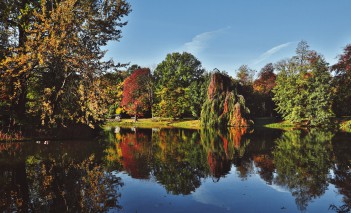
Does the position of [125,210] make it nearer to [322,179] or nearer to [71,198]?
[71,198]

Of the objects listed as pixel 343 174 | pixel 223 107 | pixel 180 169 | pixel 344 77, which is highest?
pixel 344 77

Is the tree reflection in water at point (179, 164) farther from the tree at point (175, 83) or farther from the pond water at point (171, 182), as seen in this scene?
the tree at point (175, 83)

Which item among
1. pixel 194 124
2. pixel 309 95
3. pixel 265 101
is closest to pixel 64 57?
Result: pixel 194 124

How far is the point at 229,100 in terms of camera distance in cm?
3791

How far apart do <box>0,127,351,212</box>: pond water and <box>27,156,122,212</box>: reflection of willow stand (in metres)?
0.02

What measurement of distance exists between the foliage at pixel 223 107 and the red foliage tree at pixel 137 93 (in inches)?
684

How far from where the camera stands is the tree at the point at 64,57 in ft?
51.6

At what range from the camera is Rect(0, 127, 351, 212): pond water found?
706cm

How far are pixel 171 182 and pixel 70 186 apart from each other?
3367 millimetres

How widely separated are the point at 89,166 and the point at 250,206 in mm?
7021

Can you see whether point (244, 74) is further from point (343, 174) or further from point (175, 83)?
point (343, 174)

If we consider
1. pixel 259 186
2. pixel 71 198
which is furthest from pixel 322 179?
pixel 71 198

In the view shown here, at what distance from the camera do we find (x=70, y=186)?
27.2 ft

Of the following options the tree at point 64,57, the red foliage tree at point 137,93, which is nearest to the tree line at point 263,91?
the red foliage tree at point 137,93
